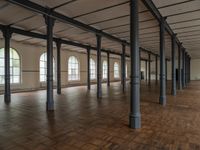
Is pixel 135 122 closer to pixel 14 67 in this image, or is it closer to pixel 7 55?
pixel 7 55

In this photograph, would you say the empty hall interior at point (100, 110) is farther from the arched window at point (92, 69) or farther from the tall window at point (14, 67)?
the arched window at point (92, 69)

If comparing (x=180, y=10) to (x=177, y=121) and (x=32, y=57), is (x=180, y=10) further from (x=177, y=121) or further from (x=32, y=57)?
(x=32, y=57)

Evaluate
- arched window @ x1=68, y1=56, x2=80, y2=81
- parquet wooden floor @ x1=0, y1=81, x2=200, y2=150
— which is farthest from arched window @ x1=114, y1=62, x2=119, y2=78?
parquet wooden floor @ x1=0, y1=81, x2=200, y2=150

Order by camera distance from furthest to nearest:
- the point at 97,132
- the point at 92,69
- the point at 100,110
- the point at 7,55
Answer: the point at 92,69 < the point at 7,55 < the point at 100,110 < the point at 97,132

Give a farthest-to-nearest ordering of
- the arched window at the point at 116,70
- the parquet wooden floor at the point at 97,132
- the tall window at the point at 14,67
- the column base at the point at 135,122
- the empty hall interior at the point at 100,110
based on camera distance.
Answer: the arched window at the point at 116,70, the tall window at the point at 14,67, the column base at the point at 135,122, the empty hall interior at the point at 100,110, the parquet wooden floor at the point at 97,132

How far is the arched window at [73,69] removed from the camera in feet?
46.7

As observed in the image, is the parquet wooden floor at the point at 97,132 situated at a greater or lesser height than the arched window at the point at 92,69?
lesser

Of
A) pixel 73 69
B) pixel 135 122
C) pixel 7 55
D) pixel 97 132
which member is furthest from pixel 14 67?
pixel 135 122

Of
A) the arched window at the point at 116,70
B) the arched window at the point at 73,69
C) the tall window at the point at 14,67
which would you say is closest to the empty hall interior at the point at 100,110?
the tall window at the point at 14,67

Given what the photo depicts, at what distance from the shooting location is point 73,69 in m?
14.7

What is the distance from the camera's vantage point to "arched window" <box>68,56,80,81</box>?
14234mm

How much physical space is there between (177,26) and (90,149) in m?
6.33

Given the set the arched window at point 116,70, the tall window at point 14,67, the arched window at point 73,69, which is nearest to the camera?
the tall window at point 14,67

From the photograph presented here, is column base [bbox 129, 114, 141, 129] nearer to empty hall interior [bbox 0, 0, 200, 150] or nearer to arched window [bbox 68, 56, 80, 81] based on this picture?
empty hall interior [bbox 0, 0, 200, 150]
